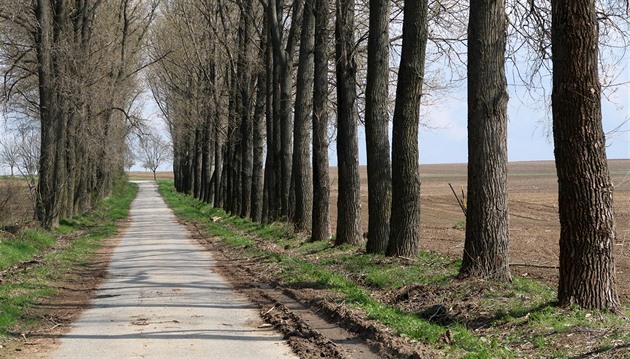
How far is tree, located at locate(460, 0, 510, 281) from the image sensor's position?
11820 mm

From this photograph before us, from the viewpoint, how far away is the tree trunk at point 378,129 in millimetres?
16844

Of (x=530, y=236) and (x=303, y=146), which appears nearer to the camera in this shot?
(x=303, y=146)

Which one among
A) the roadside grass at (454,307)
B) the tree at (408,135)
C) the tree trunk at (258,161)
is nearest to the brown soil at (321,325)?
the roadside grass at (454,307)

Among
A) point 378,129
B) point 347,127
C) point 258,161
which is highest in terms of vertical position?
point 347,127

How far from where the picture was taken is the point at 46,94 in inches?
1071

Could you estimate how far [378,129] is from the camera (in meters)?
17.2

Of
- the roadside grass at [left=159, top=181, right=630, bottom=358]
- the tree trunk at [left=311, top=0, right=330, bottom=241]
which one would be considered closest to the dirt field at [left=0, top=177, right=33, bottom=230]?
the tree trunk at [left=311, top=0, right=330, bottom=241]

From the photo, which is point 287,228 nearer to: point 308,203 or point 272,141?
point 308,203

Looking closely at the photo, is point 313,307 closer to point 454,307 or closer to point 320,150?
point 454,307

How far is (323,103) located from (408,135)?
6827 mm

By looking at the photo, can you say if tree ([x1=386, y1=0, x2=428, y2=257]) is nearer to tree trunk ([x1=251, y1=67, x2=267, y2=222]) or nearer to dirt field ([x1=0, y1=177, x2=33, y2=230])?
dirt field ([x1=0, y1=177, x2=33, y2=230])

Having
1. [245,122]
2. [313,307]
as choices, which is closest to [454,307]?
[313,307]

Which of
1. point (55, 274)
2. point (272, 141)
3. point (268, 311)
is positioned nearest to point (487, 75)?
point (268, 311)

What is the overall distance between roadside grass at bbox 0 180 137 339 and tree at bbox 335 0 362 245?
6.32m
